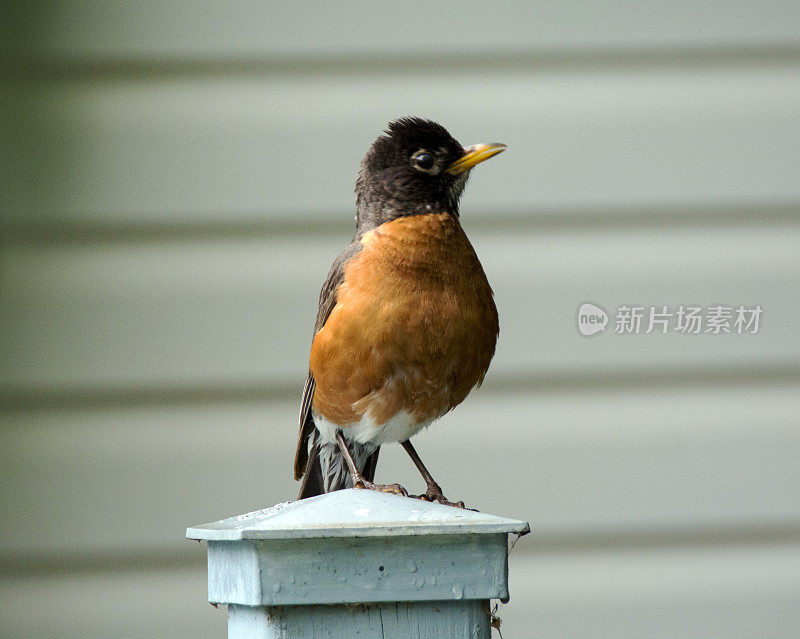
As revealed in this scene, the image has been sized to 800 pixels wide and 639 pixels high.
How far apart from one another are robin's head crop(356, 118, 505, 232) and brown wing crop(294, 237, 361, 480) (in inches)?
4.1

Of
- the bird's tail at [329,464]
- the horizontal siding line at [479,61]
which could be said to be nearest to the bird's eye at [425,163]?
the bird's tail at [329,464]

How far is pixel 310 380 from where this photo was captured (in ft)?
6.71

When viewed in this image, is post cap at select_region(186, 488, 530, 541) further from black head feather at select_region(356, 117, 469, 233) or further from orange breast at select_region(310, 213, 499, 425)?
black head feather at select_region(356, 117, 469, 233)

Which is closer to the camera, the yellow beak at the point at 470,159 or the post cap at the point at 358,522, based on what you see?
the post cap at the point at 358,522

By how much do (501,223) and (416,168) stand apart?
80 cm

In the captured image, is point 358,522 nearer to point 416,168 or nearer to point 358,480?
point 358,480

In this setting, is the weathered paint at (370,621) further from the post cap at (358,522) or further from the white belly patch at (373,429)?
the white belly patch at (373,429)

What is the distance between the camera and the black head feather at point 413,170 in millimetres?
2006

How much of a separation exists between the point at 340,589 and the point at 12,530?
6.50 ft

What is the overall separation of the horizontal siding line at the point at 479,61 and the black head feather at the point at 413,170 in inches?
32.4

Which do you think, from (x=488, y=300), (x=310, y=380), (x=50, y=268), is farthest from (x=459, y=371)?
(x=50, y=268)

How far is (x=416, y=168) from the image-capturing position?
201cm

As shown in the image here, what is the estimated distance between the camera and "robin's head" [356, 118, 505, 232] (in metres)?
2.00

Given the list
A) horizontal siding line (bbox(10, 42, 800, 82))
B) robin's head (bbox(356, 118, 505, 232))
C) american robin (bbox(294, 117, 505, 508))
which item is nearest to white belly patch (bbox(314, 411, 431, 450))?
american robin (bbox(294, 117, 505, 508))
